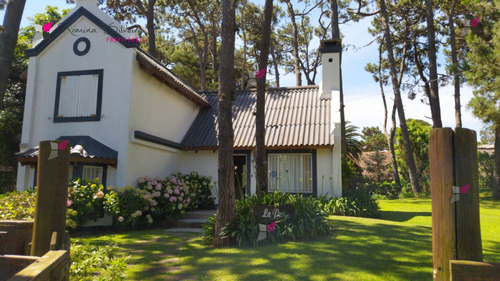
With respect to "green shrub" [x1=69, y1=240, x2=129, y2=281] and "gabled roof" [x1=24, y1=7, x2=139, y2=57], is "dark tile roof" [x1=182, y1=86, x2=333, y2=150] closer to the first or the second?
"gabled roof" [x1=24, y1=7, x2=139, y2=57]

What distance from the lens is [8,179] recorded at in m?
13.5

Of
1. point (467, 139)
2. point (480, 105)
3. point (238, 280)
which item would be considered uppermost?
point (480, 105)

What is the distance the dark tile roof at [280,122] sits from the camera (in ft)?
40.4

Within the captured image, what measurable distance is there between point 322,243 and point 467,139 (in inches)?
159

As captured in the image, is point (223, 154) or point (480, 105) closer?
point (223, 154)

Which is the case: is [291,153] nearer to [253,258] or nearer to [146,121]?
[146,121]

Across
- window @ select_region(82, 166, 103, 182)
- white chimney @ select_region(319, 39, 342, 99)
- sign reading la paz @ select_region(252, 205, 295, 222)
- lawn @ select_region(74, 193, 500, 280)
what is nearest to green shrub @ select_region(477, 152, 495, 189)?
white chimney @ select_region(319, 39, 342, 99)

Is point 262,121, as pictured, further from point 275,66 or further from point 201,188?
point 275,66

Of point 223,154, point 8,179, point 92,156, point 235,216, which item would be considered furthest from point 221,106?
point 8,179

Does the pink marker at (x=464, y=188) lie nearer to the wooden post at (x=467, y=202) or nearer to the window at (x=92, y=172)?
the wooden post at (x=467, y=202)

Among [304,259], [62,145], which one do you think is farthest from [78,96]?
[304,259]

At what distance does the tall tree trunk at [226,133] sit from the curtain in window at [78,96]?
230 inches

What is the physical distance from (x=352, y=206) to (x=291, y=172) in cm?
272

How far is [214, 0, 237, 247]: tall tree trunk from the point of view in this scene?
659 centimetres
